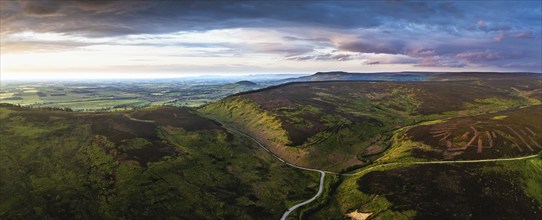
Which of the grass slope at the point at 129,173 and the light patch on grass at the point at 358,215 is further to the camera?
the light patch on grass at the point at 358,215

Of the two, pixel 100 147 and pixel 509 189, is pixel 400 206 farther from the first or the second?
pixel 100 147

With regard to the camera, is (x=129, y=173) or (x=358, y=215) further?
(x=129, y=173)

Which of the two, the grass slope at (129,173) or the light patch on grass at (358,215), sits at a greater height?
the grass slope at (129,173)

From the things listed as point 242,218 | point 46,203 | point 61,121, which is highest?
point 61,121

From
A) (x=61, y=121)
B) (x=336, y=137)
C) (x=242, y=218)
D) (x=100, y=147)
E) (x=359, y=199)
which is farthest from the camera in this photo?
(x=336, y=137)

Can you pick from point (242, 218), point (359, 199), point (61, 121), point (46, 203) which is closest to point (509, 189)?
point (359, 199)

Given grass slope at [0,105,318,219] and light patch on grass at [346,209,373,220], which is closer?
grass slope at [0,105,318,219]

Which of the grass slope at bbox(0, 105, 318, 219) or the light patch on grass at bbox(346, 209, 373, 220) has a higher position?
the grass slope at bbox(0, 105, 318, 219)

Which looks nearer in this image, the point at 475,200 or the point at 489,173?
the point at 475,200

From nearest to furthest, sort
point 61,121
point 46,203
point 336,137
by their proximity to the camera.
→ point 46,203
point 61,121
point 336,137

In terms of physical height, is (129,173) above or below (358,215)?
above

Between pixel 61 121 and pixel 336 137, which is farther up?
pixel 61 121
